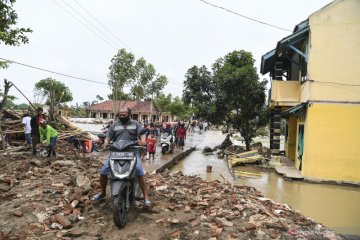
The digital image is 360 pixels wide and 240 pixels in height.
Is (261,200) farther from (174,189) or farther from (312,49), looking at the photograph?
(312,49)

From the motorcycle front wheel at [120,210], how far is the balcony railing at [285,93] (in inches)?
495

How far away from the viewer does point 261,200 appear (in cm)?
715

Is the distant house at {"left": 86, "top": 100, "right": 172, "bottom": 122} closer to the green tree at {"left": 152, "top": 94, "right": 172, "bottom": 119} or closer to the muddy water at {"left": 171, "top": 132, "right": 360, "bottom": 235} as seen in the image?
the green tree at {"left": 152, "top": 94, "right": 172, "bottom": 119}

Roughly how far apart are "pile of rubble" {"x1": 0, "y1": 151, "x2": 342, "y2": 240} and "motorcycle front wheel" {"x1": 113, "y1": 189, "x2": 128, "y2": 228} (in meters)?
0.12

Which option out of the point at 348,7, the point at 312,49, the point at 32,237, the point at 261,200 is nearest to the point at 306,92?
the point at 312,49

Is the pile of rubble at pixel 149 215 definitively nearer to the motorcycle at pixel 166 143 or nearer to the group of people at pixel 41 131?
the group of people at pixel 41 131

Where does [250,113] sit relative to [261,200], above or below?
above

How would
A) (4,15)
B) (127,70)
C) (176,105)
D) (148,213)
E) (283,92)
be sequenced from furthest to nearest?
(176,105) < (127,70) < (283,92) < (4,15) < (148,213)

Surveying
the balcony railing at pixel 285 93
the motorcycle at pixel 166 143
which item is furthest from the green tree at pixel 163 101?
the balcony railing at pixel 285 93

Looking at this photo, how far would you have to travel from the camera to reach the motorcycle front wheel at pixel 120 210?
4.80 m

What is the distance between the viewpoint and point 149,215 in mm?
5500

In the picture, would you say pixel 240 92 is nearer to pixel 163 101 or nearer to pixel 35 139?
pixel 35 139

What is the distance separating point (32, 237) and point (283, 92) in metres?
14.1

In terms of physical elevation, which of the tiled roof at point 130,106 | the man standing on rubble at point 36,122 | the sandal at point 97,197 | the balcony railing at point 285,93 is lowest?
the sandal at point 97,197
